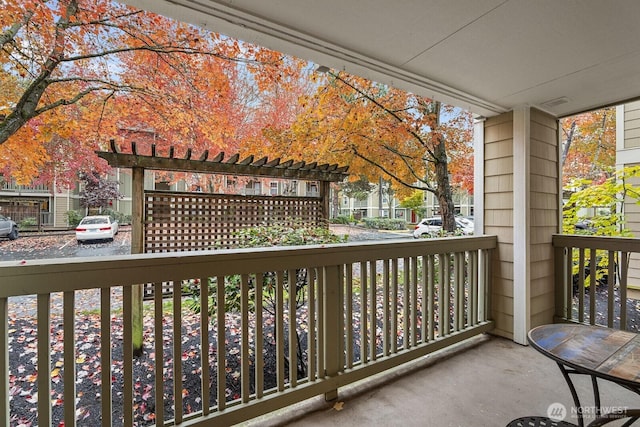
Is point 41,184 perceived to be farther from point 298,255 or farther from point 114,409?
point 298,255

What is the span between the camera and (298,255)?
5.45ft

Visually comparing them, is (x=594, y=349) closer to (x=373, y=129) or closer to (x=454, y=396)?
(x=454, y=396)

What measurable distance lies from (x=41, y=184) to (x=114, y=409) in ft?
13.7

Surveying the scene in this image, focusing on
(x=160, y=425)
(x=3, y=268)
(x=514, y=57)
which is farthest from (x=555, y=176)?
(x=3, y=268)

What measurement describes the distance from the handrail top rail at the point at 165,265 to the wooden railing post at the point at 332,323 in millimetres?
108

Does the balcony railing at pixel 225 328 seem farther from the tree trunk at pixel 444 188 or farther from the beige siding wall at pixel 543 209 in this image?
the tree trunk at pixel 444 188

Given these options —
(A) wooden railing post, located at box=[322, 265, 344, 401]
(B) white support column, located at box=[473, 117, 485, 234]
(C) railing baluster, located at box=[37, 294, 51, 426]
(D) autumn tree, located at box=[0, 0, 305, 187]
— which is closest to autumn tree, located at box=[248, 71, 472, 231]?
(D) autumn tree, located at box=[0, 0, 305, 187]

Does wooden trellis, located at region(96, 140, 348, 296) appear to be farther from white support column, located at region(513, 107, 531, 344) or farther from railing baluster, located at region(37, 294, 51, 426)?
white support column, located at region(513, 107, 531, 344)

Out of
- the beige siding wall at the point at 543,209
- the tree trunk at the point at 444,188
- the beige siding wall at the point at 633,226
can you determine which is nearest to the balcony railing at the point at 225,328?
the beige siding wall at the point at 543,209

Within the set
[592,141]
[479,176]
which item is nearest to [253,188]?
[479,176]

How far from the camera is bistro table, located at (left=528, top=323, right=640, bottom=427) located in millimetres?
1089

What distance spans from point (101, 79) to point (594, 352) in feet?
19.7

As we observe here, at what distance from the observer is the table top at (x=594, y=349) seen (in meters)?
1.10

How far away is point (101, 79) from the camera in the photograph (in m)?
4.28
